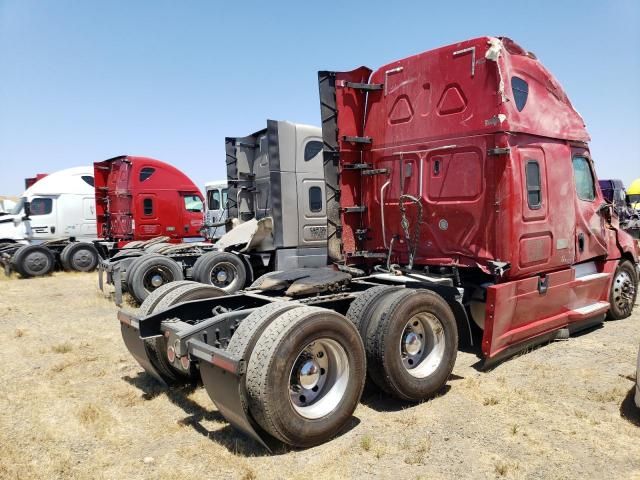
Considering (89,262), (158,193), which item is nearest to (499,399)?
(158,193)

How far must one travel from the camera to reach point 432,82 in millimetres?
5641

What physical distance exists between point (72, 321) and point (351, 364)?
630cm

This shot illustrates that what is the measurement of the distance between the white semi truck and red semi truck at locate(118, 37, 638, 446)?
11.8 metres

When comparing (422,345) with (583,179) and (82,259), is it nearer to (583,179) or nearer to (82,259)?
(583,179)

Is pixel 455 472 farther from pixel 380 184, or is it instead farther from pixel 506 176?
pixel 380 184

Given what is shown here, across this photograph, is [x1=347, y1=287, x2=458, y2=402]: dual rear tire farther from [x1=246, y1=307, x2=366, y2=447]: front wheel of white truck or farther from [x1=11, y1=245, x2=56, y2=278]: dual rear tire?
[x1=11, y1=245, x2=56, y2=278]: dual rear tire

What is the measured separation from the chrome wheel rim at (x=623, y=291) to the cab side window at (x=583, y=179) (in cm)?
144

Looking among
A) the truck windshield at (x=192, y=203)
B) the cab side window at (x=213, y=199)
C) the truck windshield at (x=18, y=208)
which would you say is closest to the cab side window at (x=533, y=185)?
the truck windshield at (x=192, y=203)

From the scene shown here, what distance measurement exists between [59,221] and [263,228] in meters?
10.2

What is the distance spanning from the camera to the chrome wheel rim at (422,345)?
450 centimetres

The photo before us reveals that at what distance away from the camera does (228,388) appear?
350 cm

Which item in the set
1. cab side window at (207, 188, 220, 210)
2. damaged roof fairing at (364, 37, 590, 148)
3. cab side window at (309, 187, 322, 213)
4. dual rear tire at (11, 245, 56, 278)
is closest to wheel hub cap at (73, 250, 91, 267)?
dual rear tire at (11, 245, 56, 278)

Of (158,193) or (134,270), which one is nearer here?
(134,270)

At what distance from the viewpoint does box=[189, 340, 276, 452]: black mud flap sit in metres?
3.42
